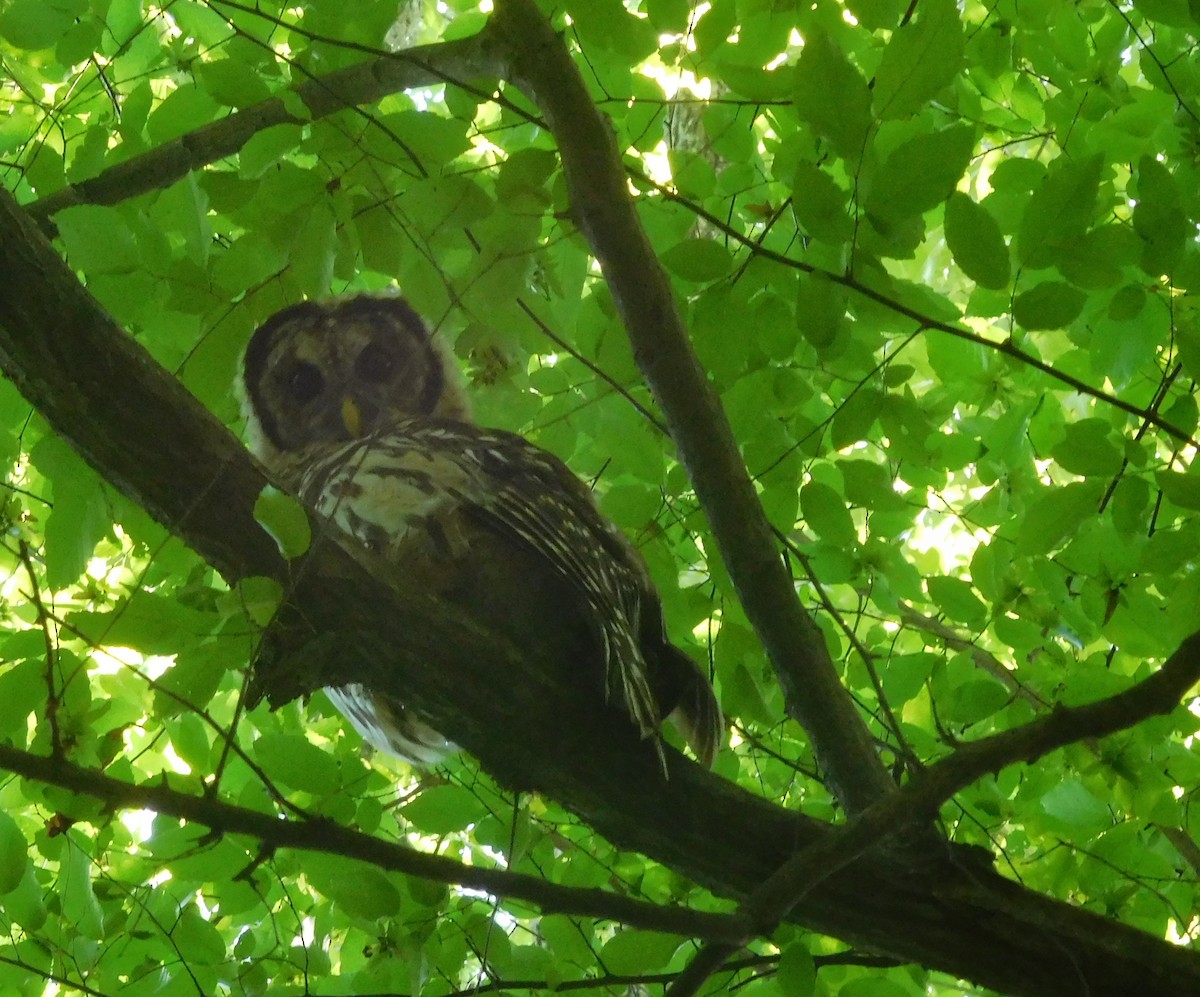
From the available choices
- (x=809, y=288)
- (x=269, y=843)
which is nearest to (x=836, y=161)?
(x=809, y=288)

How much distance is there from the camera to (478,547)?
7.26ft

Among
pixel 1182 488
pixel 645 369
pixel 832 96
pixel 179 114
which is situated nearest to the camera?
pixel 832 96

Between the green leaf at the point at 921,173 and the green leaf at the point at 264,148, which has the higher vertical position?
the green leaf at the point at 264,148

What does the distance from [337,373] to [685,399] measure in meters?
1.90

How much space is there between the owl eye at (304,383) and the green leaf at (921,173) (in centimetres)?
233

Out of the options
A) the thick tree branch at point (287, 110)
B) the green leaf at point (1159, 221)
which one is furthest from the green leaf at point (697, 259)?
the green leaf at point (1159, 221)

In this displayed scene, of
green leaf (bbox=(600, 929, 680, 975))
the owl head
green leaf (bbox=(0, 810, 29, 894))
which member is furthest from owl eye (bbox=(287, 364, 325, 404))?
green leaf (bbox=(600, 929, 680, 975))

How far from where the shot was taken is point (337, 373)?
354cm

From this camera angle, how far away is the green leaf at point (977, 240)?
1.66 meters

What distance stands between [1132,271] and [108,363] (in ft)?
5.90

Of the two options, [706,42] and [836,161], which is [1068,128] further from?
[706,42]

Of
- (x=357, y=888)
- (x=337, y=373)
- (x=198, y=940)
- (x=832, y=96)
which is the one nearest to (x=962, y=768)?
(x=832, y=96)

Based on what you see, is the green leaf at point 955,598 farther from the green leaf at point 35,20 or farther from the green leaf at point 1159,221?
the green leaf at point 35,20

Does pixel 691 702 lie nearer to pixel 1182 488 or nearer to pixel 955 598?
pixel 955 598
